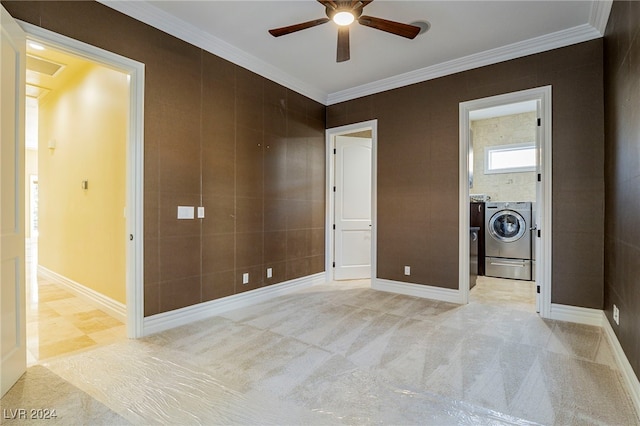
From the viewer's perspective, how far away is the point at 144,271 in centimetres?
276

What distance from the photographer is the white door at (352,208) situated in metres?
5.00

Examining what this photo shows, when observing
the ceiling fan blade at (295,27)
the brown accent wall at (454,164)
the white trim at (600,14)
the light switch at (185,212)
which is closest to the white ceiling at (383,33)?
the white trim at (600,14)

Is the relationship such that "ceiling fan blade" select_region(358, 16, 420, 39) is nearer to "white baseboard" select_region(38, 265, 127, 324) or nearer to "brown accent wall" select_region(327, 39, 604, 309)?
"brown accent wall" select_region(327, 39, 604, 309)

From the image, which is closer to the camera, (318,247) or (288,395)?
(288,395)

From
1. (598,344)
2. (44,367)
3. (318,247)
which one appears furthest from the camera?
(318,247)

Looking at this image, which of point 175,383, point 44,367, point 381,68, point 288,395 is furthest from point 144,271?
point 381,68

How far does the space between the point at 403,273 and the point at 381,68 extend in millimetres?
2641

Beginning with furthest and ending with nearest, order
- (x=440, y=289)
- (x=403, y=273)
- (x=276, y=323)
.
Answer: (x=403, y=273)
(x=440, y=289)
(x=276, y=323)

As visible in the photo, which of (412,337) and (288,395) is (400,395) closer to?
(288,395)

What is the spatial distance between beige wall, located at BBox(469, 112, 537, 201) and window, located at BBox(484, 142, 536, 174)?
0.23 feet

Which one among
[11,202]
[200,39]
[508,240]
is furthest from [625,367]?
[200,39]

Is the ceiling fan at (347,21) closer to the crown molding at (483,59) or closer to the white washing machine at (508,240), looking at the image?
the crown molding at (483,59)

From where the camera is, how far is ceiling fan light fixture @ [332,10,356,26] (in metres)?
2.30

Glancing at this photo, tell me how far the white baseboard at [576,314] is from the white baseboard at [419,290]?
36.0 inches
